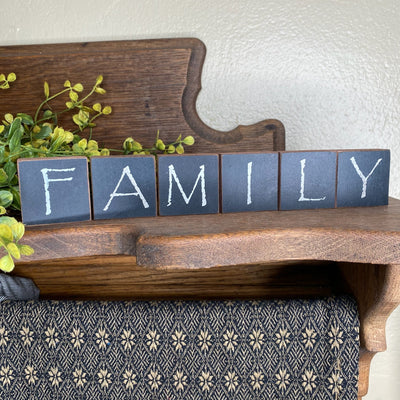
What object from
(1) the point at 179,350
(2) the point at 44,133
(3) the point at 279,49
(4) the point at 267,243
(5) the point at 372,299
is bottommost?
(1) the point at 179,350

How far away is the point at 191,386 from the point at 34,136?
50 cm

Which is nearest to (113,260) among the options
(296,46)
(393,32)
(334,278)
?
(334,278)

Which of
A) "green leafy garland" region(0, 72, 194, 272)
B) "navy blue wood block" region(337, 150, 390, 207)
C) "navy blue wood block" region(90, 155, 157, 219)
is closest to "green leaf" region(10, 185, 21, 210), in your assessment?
"green leafy garland" region(0, 72, 194, 272)

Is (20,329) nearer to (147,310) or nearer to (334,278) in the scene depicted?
(147,310)

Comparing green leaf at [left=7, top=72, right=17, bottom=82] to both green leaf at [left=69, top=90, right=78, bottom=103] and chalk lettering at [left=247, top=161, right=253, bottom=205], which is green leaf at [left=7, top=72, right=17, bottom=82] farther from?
chalk lettering at [left=247, top=161, right=253, bottom=205]

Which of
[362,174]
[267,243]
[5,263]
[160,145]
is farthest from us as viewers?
[160,145]

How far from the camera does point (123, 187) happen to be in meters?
0.60

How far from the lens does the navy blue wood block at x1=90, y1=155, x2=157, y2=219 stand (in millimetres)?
594

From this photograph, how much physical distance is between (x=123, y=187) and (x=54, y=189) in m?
0.09

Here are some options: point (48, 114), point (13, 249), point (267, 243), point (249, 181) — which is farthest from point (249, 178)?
point (48, 114)

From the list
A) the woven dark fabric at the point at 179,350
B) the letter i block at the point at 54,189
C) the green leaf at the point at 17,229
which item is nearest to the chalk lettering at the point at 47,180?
the letter i block at the point at 54,189

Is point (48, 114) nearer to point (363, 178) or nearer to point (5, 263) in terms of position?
point (5, 263)

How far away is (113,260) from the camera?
2.89 ft

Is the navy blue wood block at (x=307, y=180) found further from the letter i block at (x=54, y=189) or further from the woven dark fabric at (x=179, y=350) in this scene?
the letter i block at (x=54, y=189)
